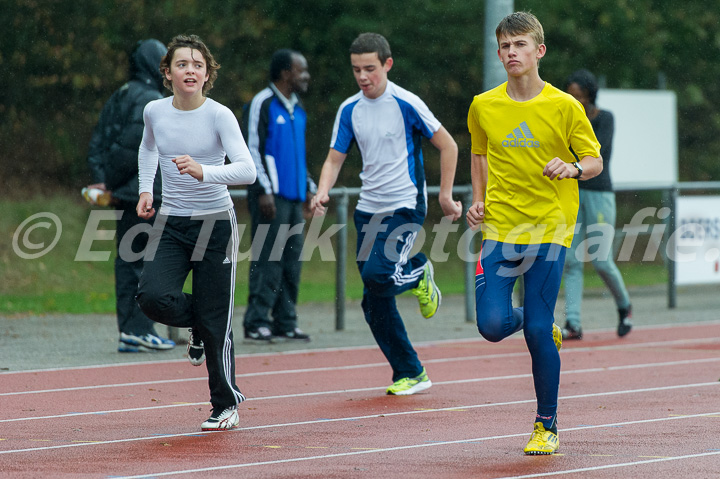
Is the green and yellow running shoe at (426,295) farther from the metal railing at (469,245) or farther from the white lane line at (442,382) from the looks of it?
the metal railing at (469,245)

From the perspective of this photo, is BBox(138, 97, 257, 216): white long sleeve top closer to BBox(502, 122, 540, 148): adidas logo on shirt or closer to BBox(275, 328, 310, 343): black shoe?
BBox(502, 122, 540, 148): adidas logo on shirt

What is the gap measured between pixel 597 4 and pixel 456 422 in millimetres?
23043

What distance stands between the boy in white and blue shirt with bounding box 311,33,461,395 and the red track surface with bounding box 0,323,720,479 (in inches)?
16.8

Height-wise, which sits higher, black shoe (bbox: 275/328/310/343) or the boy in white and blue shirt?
the boy in white and blue shirt

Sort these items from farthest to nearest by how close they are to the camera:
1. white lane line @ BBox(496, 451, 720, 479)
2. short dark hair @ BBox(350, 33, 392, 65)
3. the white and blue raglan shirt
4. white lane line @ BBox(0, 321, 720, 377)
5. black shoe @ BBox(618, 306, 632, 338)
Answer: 1. black shoe @ BBox(618, 306, 632, 338)
2. white lane line @ BBox(0, 321, 720, 377)
3. the white and blue raglan shirt
4. short dark hair @ BBox(350, 33, 392, 65)
5. white lane line @ BBox(496, 451, 720, 479)

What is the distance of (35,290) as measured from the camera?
19.6m

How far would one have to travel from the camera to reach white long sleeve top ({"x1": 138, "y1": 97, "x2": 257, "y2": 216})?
685cm

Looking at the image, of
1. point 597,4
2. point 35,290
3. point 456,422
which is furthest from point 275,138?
point 597,4

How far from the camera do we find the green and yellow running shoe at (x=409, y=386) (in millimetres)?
8375

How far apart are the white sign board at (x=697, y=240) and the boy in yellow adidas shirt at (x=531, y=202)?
9.69 meters

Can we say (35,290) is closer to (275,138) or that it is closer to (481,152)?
(275,138)

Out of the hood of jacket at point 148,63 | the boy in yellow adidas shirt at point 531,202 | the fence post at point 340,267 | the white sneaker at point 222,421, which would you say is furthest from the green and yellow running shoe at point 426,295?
the fence post at point 340,267

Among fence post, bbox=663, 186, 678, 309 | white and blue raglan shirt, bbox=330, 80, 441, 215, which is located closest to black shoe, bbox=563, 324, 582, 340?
white and blue raglan shirt, bbox=330, 80, 441, 215

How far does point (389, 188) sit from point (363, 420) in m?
1.83
